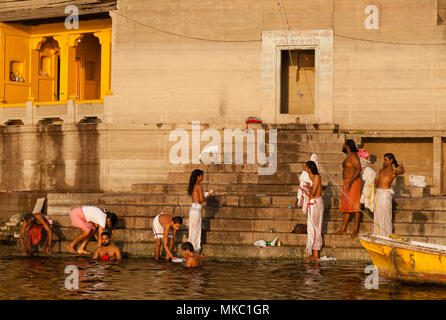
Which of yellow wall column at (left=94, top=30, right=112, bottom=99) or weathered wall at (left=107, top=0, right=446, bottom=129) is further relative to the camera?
yellow wall column at (left=94, top=30, right=112, bottom=99)

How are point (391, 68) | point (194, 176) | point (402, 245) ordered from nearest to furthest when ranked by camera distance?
point (402, 245) → point (194, 176) → point (391, 68)

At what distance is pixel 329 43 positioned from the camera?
1920 cm

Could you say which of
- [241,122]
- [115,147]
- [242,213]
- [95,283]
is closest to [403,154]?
[241,122]

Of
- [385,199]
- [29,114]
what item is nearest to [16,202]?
[29,114]

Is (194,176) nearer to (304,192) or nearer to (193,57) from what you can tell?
(304,192)

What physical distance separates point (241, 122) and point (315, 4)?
341 centimetres

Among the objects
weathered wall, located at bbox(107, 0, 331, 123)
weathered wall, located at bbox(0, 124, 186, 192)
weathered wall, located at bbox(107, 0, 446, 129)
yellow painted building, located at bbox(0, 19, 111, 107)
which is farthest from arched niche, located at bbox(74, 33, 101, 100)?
weathered wall, located at bbox(107, 0, 446, 129)

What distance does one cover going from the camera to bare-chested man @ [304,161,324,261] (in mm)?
14086

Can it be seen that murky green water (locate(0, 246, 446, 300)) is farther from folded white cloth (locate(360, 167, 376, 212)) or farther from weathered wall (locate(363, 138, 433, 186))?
weathered wall (locate(363, 138, 433, 186))

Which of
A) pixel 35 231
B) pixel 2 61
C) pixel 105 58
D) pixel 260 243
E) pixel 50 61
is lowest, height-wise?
pixel 260 243

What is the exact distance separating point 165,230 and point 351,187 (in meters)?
3.51

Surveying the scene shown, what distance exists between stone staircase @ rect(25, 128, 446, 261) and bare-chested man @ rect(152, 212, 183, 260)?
43 centimetres

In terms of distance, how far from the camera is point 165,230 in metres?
14.4
